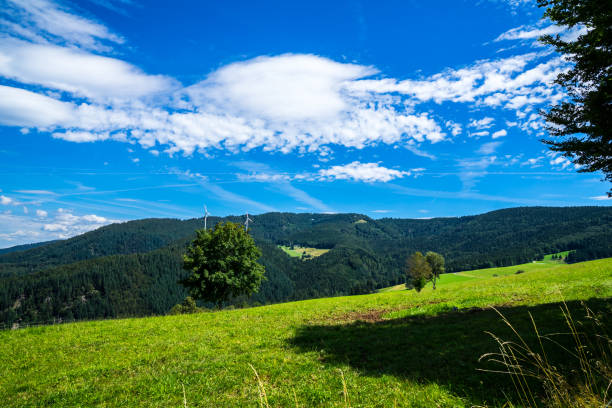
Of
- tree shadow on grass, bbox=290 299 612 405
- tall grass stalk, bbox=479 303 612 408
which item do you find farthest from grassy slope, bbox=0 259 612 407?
tall grass stalk, bbox=479 303 612 408

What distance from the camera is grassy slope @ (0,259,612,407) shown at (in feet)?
27.5

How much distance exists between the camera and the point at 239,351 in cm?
1360

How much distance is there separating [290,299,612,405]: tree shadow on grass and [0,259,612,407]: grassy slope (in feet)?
0.17

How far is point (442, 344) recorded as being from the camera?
11602 millimetres

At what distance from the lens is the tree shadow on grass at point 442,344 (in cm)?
823

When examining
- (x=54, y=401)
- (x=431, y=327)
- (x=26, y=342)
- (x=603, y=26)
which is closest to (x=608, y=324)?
(x=431, y=327)

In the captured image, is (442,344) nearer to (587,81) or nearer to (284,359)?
(284,359)

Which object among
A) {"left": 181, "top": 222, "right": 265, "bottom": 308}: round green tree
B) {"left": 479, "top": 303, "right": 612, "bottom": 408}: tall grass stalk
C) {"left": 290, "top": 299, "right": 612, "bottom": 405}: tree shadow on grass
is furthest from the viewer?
{"left": 181, "top": 222, "right": 265, "bottom": 308}: round green tree

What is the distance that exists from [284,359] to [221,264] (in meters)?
28.7

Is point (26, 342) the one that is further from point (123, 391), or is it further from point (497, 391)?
point (497, 391)

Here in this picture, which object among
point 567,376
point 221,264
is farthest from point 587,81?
point 221,264

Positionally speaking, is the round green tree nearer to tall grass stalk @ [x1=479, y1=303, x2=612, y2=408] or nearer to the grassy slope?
the grassy slope

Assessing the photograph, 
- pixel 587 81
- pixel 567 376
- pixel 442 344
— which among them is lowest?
pixel 442 344

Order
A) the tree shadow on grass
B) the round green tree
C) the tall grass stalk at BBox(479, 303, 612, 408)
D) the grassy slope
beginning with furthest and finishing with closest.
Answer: the round green tree, the grassy slope, the tree shadow on grass, the tall grass stalk at BBox(479, 303, 612, 408)
